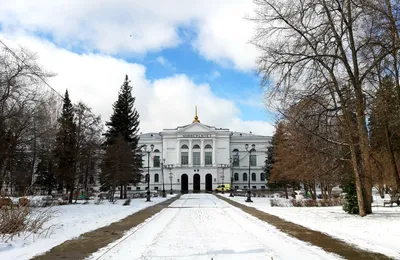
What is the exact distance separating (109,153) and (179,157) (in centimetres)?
6416

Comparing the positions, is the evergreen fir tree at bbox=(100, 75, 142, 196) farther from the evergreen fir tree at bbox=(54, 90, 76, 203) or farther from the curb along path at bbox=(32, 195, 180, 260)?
the curb along path at bbox=(32, 195, 180, 260)

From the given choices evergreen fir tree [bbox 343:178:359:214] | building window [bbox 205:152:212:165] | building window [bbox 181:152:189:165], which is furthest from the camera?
building window [bbox 205:152:212:165]

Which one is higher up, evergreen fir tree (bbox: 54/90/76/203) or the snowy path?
evergreen fir tree (bbox: 54/90/76/203)

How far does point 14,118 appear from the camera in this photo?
21.7 meters

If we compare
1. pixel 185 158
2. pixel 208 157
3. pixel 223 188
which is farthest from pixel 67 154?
pixel 208 157

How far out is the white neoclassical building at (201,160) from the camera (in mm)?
103062

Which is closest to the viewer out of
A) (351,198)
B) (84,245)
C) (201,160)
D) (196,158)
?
(84,245)

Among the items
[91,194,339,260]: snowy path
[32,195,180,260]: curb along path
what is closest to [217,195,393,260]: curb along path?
[91,194,339,260]: snowy path

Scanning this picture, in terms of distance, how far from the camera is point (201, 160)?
103875 mm

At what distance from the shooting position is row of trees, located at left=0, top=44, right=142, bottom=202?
2185 centimetres

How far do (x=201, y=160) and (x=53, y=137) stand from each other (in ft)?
218

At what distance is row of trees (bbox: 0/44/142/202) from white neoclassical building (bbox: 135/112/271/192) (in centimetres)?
5090

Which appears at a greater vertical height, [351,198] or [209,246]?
[351,198]

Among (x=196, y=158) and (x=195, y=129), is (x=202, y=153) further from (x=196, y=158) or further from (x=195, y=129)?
(x=195, y=129)
